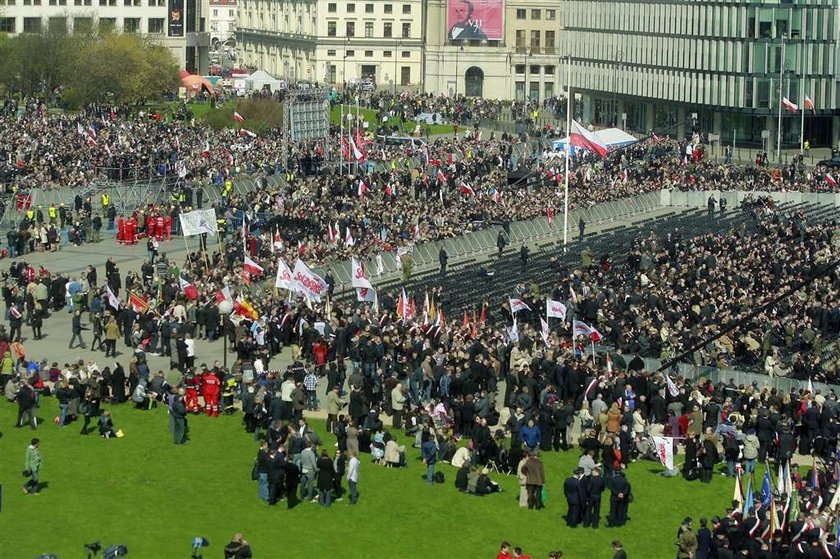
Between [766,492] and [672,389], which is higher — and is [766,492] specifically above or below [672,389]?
below

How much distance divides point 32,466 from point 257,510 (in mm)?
4623

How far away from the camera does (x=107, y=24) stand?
15388 centimetres

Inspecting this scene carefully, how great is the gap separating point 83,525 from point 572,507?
9.19 metres

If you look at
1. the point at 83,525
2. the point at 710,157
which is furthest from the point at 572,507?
the point at 710,157

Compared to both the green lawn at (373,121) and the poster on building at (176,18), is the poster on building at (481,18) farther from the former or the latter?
the poster on building at (176,18)

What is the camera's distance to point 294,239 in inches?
2680

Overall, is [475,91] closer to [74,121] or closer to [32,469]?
[74,121]

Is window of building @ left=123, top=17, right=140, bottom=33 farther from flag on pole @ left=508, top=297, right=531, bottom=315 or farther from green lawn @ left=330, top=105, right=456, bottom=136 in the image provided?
flag on pole @ left=508, top=297, right=531, bottom=315

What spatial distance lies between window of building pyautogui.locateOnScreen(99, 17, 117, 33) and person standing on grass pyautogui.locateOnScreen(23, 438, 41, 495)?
108962 mm

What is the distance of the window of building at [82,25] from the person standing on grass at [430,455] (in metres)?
107

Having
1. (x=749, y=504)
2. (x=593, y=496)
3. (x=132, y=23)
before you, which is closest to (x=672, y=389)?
(x=593, y=496)

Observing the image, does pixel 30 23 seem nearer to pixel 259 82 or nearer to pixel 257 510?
pixel 259 82

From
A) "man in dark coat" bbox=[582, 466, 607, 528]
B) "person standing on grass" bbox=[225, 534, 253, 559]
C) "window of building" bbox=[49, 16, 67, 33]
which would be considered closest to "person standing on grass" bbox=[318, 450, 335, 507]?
"person standing on grass" bbox=[225, 534, 253, 559]

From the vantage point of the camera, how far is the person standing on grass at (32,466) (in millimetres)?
40031
